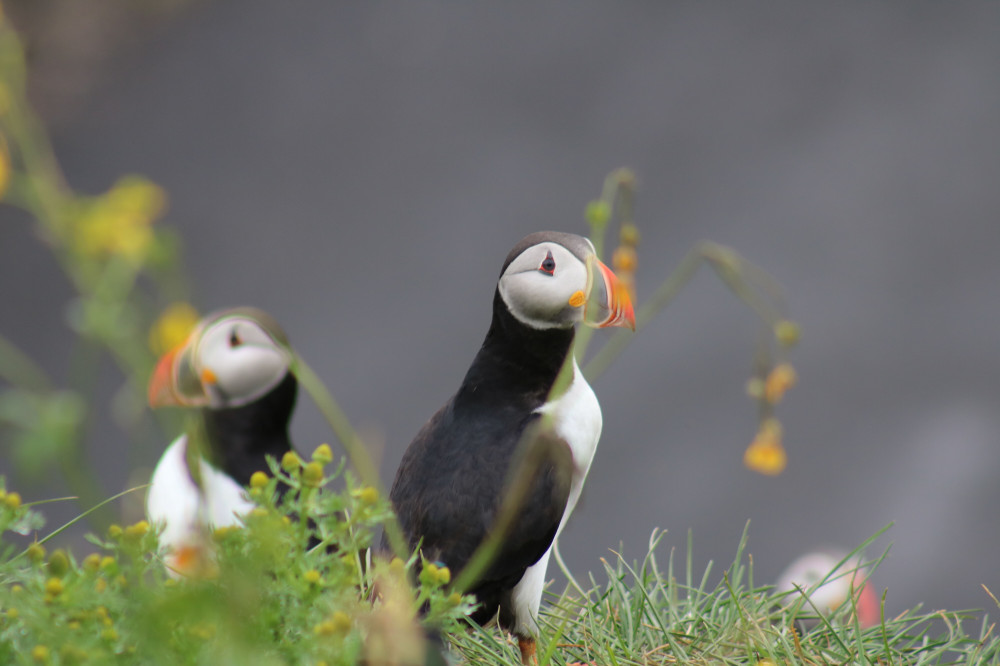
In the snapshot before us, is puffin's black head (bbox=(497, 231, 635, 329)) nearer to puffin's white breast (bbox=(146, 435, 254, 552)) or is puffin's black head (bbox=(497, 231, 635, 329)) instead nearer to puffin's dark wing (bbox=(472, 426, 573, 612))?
puffin's dark wing (bbox=(472, 426, 573, 612))

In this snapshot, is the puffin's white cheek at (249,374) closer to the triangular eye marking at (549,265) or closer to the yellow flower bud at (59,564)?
the triangular eye marking at (549,265)

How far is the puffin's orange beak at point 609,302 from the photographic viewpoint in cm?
107

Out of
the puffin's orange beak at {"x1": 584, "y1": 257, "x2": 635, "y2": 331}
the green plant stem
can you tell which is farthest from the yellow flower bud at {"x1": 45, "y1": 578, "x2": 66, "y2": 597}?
the puffin's orange beak at {"x1": 584, "y1": 257, "x2": 635, "y2": 331}

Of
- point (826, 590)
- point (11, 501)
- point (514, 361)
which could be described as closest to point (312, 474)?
point (11, 501)

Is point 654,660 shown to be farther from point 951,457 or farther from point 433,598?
point 951,457

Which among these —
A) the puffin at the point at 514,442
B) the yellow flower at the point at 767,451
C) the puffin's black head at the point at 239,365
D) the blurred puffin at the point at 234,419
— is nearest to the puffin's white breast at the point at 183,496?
the blurred puffin at the point at 234,419

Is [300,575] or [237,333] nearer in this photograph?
[300,575]

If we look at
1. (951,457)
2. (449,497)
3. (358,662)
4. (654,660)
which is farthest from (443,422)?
(951,457)

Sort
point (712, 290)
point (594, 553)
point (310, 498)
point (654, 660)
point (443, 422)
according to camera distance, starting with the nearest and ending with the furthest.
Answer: point (310, 498), point (654, 660), point (443, 422), point (594, 553), point (712, 290)

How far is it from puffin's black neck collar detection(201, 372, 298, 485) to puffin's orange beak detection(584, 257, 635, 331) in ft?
2.44

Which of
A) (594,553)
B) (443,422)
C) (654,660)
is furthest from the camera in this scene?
(594,553)

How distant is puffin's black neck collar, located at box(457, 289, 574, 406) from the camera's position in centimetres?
124

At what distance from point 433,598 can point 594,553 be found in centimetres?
350

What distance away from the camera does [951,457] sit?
4.22 metres
